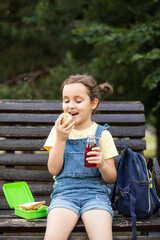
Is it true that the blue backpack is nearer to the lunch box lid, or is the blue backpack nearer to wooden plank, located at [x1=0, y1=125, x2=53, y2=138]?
the lunch box lid

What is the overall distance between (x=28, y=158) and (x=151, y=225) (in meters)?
1.41

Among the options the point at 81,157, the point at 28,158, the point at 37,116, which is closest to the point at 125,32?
the point at 37,116

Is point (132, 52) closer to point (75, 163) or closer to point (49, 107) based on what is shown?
point (49, 107)

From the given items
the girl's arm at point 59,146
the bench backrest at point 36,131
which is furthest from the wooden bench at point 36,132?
the girl's arm at point 59,146

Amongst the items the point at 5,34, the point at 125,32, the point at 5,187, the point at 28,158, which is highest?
the point at 5,34

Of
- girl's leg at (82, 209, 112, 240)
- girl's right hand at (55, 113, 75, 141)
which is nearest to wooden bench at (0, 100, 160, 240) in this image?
girl's leg at (82, 209, 112, 240)

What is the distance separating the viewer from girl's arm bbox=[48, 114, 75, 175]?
96.5 inches

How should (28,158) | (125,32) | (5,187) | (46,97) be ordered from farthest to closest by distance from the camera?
(46,97), (125,32), (28,158), (5,187)

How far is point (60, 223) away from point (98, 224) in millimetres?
249

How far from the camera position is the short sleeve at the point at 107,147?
2.69 metres

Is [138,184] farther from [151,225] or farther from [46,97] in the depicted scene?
[46,97]

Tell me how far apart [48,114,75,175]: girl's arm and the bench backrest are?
712mm

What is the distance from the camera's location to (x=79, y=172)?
2.62 m

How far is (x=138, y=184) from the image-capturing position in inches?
102
